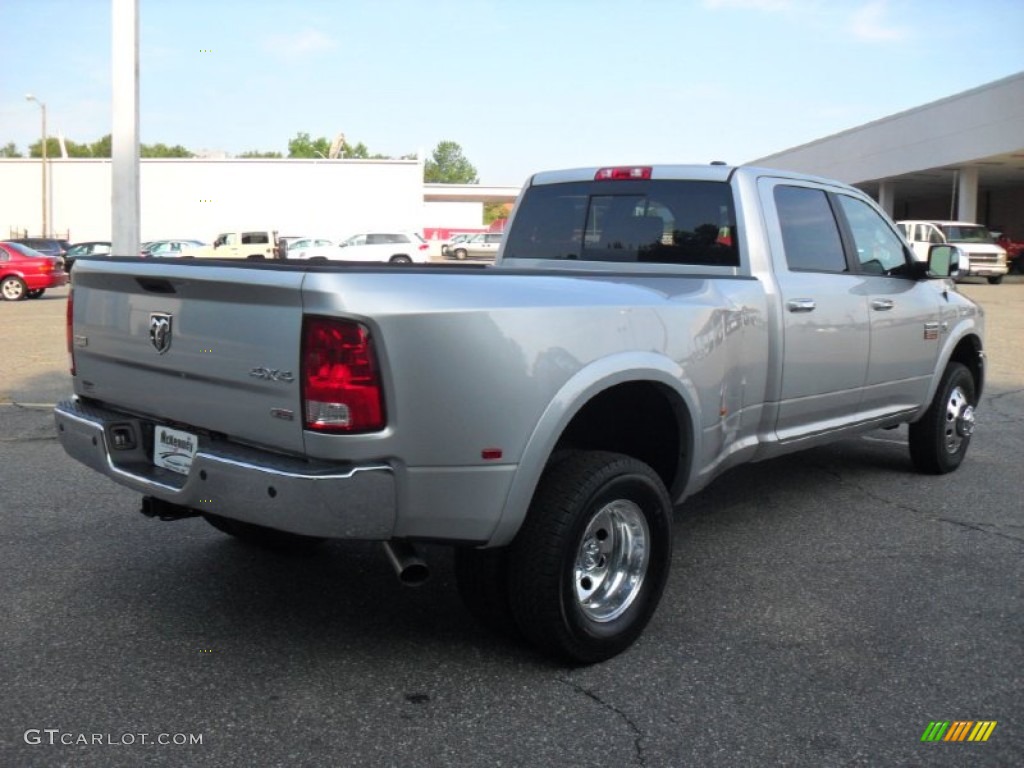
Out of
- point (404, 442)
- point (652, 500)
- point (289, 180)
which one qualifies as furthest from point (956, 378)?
point (289, 180)

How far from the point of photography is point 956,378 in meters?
6.48

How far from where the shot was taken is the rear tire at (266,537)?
4.46 metres

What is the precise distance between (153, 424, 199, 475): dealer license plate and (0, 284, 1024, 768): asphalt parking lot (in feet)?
2.29

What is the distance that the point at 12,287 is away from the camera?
2602cm

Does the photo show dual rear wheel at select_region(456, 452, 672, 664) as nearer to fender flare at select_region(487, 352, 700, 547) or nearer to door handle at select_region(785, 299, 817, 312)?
fender flare at select_region(487, 352, 700, 547)

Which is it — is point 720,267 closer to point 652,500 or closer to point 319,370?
point 652,500

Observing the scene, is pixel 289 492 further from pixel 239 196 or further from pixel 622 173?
pixel 239 196

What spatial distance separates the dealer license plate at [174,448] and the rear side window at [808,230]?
2986mm

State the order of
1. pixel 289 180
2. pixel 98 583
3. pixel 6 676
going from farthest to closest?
pixel 289 180
pixel 98 583
pixel 6 676

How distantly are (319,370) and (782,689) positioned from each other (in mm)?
1893

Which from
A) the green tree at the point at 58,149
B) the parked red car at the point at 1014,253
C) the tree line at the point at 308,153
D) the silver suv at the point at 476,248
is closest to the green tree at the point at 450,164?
the tree line at the point at 308,153

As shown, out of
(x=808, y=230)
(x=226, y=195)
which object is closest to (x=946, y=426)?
(x=808, y=230)

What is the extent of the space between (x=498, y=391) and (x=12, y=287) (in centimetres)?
2637

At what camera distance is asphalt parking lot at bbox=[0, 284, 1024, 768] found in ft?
9.90
